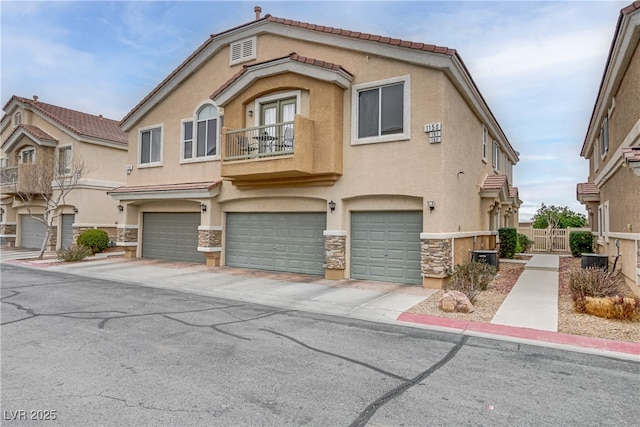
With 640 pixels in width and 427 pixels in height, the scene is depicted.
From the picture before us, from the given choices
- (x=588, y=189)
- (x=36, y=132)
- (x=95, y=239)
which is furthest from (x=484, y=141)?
(x=36, y=132)

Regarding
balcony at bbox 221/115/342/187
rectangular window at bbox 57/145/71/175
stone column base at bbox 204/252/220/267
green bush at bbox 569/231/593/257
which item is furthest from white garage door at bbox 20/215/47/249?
green bush at bbox 569/231/593/257

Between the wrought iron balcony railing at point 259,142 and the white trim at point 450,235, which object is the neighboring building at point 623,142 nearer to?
the white trim at point 450,235

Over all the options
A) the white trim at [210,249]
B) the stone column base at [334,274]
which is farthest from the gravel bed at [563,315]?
the white trim at [210,249]

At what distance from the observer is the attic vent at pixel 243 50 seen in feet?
51.9

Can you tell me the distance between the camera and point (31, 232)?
2602 cm

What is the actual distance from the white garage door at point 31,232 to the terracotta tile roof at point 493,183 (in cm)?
2619

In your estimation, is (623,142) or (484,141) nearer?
(623,142)

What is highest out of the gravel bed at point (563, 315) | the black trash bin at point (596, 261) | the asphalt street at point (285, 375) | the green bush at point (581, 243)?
the green bush at point (581, 243)

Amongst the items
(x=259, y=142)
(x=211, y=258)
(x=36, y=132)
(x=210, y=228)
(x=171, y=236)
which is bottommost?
(x=211, y=258)

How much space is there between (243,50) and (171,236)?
8.98m

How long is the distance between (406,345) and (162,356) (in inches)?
150

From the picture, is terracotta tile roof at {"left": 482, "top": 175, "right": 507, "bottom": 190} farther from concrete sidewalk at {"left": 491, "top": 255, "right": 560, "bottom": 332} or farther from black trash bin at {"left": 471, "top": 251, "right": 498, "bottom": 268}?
concrete sidewalk at {"left": 491, "top": 255, "right": 560, "bottom": 332}

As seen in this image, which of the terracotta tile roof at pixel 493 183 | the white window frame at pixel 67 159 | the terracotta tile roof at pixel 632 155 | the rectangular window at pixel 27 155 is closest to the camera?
the terracotta tile roof at pixel 632 155

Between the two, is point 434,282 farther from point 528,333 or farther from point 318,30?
point 318,30
